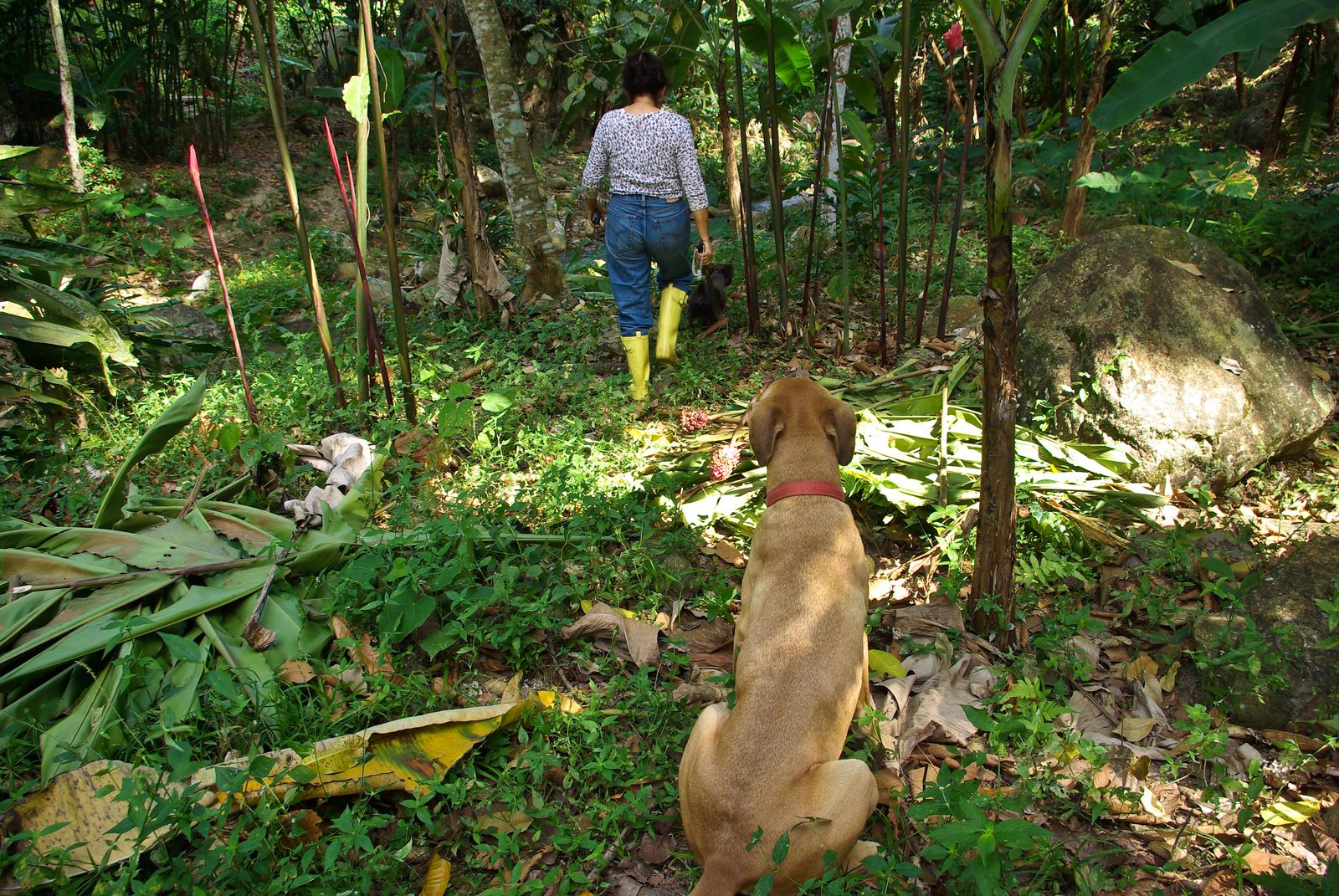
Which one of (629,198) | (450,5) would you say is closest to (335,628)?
(629,198)

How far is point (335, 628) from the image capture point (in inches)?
124

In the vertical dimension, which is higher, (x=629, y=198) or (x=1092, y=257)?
(x=629, y=198)

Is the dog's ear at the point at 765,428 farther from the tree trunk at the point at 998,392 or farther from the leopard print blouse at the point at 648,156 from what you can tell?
the leopard print blouse at the point at 648,156

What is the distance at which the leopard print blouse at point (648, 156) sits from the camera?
17.1 feet

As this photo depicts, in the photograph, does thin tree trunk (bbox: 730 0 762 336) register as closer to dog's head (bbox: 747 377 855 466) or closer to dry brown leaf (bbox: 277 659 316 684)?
dog's head (bbox: 747 377 855 466)

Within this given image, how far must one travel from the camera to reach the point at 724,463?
433 centimetres

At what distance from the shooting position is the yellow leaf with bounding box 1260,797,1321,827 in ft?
8.34

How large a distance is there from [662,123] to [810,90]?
1.82m

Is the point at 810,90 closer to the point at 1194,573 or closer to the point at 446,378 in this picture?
the point at 446,378

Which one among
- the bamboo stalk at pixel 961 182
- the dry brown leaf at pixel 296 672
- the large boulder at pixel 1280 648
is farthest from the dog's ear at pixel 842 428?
the bamboo stalk at pixel 961 182

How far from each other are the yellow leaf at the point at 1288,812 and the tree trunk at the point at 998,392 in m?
0.96

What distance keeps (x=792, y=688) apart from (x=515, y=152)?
541 cm

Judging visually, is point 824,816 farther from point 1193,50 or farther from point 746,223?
point 746,223

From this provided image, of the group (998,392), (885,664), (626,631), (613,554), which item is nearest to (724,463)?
(613,554)
